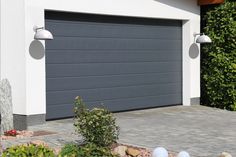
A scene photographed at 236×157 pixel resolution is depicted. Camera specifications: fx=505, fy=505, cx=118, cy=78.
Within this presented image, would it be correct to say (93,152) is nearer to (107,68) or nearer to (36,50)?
(36,50)

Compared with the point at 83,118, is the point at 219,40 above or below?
above

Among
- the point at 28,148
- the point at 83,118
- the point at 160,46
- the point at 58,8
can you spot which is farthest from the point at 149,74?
the point at 28,148

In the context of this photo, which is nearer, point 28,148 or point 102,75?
point 28,148

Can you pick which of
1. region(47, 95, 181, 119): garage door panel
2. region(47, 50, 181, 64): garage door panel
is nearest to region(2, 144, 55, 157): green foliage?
region(47, 95, 181, 119): garage door panel

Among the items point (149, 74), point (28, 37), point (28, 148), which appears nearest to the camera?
point (28, 148)

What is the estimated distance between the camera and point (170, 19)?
44.2ft

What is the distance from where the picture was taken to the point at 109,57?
12.1 meters

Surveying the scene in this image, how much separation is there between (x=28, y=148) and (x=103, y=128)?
2.17 m

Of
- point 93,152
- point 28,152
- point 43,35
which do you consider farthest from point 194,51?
point 28,152

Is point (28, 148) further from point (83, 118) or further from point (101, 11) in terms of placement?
point (101, 11)

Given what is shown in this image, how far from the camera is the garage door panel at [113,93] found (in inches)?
434

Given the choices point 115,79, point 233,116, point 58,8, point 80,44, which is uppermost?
point 58,8

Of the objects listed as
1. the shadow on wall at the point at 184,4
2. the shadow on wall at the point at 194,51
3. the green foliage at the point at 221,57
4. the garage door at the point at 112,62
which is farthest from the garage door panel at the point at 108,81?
the shadow on wall at the point at 184,4

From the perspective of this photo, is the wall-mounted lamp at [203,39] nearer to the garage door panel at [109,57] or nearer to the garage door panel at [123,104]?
the garage door panel at [109,57]
